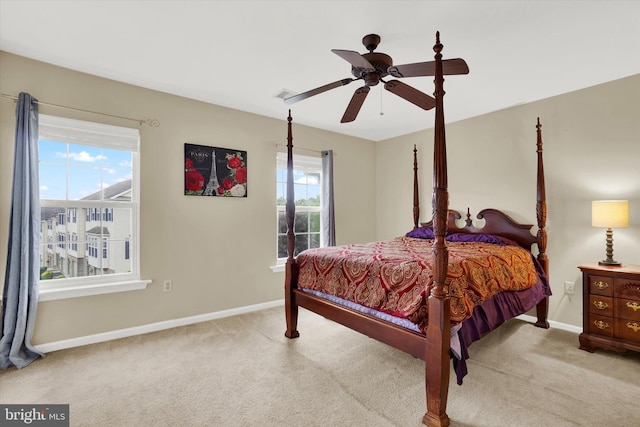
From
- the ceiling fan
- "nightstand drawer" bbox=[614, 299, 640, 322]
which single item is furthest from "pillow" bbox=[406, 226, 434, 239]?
the ceiling fan

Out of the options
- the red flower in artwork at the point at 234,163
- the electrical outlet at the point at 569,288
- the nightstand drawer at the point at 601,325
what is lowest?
the nightstand drawer at the point at 601,325

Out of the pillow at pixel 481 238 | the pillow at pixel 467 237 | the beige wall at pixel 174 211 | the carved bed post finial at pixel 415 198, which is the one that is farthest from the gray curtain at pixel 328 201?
the pillow at pixel 481 238

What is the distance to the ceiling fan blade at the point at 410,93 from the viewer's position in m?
2.28

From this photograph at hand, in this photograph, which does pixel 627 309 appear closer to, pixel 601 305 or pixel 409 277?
pixel 601 305

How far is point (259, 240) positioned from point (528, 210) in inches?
127

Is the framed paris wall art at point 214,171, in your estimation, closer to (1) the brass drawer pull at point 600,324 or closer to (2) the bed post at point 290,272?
(2) the bed post at point 290,272

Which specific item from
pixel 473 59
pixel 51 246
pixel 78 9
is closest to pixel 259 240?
pixel 51 246

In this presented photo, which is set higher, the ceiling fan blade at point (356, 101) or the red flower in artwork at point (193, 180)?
the ceiling fan blade at point (356, 101)

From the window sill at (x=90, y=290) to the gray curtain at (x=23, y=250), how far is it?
Answer: 11cm

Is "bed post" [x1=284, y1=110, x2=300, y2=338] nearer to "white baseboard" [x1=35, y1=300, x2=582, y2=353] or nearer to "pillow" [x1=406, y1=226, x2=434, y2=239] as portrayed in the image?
"white baseboard" [x1=35, y1=300, x2=582, y2=353]

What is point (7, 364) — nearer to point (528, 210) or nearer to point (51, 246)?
point (51, 246)

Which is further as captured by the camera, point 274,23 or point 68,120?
point 68,120

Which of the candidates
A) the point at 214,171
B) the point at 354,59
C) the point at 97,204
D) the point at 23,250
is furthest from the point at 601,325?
the point at 23,250

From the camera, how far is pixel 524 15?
2045 millimetres
